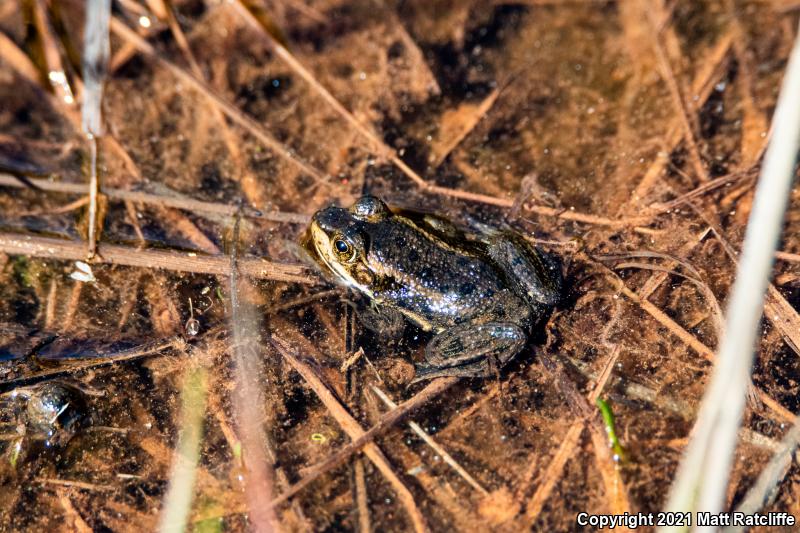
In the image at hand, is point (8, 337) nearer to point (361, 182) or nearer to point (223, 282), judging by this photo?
point (223, 282)

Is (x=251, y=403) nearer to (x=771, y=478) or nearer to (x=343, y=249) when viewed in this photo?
(x=343, y=249)

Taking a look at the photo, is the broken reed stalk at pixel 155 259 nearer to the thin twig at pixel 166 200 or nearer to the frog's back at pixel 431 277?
the thin twig at pixel 166 200

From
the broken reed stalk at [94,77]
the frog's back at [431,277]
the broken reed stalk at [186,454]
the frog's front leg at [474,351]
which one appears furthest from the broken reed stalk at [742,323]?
the broken reed stalk at [94,77]

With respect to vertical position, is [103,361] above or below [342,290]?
below

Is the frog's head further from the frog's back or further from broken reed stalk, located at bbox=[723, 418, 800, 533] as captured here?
broken reed stalk, located at bbox=[723, 418, 800, 533]

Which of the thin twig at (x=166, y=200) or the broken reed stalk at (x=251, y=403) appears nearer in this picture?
the broken reed stalk at (x=251, y=403)

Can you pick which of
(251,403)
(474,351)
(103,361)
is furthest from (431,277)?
(103,361)

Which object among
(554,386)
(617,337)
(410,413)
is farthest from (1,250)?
(617,337)

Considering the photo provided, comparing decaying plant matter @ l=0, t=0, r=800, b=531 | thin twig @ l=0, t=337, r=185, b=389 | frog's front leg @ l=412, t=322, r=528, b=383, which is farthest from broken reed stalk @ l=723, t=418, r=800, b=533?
thin twig @ l=0, t=337, r=185, b=389
